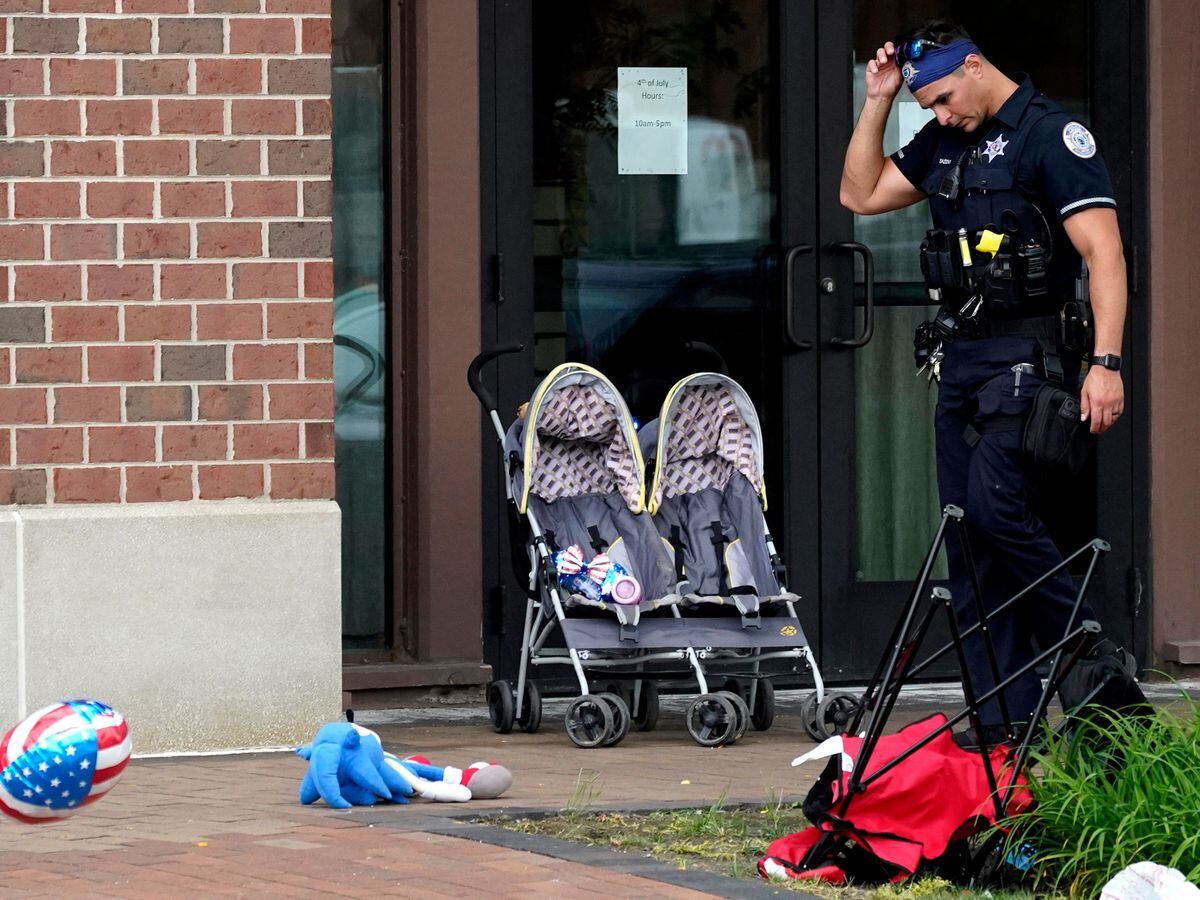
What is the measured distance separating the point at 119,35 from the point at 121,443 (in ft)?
3.95

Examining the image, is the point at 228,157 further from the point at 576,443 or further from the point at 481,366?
the point at 576,443

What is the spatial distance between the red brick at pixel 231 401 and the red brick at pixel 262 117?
0.77 meters

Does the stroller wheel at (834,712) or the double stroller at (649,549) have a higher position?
the double stroller at (649,549)

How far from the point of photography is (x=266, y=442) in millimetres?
6719

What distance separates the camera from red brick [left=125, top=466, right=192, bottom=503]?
6.62 m

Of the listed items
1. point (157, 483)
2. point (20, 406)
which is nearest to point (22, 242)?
point (20, 406)

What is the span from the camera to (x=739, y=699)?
23.0 feet

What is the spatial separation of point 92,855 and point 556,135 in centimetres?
384

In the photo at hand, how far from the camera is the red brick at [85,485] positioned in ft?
21.6

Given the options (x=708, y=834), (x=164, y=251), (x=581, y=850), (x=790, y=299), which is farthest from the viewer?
(x=790, y=299)

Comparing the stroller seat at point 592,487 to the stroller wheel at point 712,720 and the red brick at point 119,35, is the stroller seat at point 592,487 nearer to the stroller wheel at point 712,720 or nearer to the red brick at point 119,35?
the stroller wheel at point 712,720

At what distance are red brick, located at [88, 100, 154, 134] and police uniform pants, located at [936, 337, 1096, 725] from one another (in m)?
2.46

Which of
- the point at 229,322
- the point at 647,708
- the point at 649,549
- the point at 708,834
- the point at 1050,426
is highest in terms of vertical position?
the point at 229,322

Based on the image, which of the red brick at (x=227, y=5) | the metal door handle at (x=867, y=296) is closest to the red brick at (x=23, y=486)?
the red brick at (x=227, y=5)
